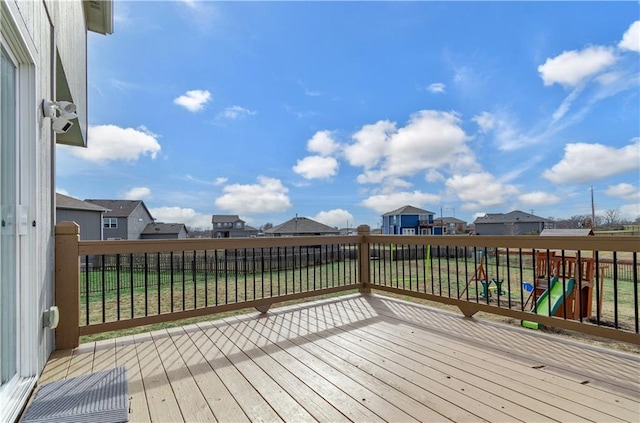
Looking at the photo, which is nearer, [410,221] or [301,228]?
[410,221]

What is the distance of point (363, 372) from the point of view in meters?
1.94

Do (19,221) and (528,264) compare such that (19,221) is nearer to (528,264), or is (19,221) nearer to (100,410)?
(100,410)

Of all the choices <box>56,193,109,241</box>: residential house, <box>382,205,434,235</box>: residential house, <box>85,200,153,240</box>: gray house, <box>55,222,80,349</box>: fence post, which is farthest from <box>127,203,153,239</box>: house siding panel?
<box>55,222,80,349</box>: fence post

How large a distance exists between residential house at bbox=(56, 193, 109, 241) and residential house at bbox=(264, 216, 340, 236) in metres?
12.4

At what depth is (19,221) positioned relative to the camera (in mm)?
1640

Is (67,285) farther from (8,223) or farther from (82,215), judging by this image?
(82,215)

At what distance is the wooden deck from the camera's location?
1513 mm

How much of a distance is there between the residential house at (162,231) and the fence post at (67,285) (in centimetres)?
2542

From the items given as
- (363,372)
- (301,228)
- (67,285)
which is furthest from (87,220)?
(363,372)

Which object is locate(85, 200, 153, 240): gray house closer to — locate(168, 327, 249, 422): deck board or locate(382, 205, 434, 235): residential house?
locate(382, 205, 434, 235): residential house

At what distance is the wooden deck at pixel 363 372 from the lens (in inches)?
59.6

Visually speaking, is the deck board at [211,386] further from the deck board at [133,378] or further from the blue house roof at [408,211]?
the blue house roof at [408,211]

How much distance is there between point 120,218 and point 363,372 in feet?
81.3

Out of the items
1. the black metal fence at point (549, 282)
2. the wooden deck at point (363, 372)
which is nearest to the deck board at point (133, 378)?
the wooden deck at point (363, 372)
